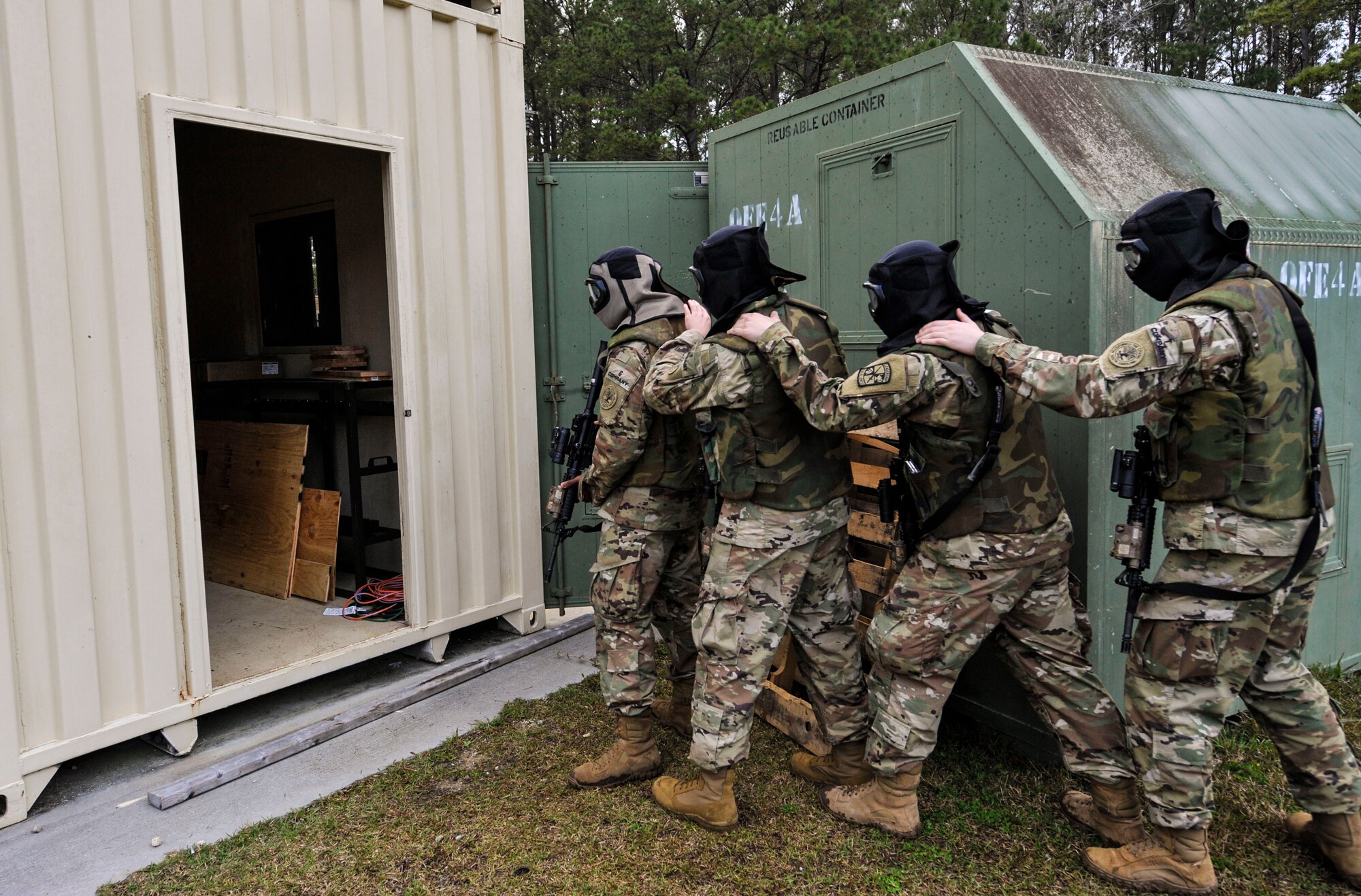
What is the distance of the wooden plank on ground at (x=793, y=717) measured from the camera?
12.1 feet

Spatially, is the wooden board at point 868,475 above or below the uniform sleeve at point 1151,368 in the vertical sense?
below

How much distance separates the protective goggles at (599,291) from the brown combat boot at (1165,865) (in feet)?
8.54

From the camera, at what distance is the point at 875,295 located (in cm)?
308

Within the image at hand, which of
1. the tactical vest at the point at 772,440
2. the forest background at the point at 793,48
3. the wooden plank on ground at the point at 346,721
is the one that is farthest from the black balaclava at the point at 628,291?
the forest background at the point at 793,48

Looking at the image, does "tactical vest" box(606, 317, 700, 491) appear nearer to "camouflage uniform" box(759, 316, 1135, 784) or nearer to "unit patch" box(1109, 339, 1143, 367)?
"camouflage uniform" box(759, 316, 1135, 784)

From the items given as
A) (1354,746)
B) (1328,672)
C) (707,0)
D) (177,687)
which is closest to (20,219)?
(177,687)

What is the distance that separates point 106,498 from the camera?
3.52 metres

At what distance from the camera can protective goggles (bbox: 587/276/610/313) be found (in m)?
3.69

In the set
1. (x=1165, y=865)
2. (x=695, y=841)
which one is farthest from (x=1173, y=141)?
(x=695, y=841)

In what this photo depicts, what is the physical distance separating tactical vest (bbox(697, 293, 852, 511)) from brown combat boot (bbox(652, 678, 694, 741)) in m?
1.17

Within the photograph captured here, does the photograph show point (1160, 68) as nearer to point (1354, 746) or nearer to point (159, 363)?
point (1354, 746)

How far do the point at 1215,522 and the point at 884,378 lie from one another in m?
1.04

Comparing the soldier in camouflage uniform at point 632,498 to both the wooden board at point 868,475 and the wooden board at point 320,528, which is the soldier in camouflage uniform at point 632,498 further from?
the wooden board at point 320,528

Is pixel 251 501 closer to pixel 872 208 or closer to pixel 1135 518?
pixel 872 208
